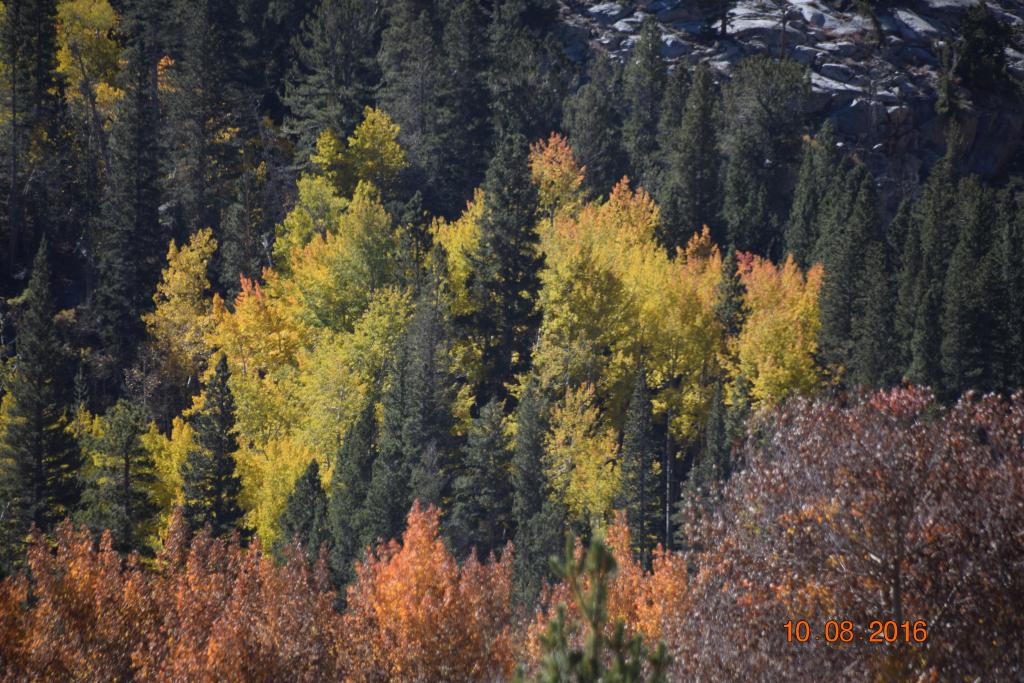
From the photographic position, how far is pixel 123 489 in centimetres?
4750

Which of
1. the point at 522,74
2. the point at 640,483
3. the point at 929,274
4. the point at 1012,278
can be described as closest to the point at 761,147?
the point at 522,74

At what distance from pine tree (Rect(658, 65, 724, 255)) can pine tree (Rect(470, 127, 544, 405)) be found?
644 inches

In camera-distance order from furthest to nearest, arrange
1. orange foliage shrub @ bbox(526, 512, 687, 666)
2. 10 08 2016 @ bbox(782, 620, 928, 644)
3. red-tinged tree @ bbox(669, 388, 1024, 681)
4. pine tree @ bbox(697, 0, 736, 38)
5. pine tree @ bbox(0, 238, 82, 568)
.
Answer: pine tree @ bbox(697, 0, 736, 38), pine tree @ bbox(0, 238, 82, 568), orange foliage shrub @ bbox(526, 512, 687, 666), 10 08 2016 @ bbox(782, 620, 928, 644), red-tinged tree @ bbox(669, 388, 1024, 681)

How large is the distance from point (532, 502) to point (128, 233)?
30900 mm

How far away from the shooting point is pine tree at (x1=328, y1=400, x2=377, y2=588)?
161 ft

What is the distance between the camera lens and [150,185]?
72.6 m

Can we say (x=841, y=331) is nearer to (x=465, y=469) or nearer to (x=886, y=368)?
(x=886, y=368)

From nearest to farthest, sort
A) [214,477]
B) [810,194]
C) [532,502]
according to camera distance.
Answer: [214,477]
[532,502]
[810,194]

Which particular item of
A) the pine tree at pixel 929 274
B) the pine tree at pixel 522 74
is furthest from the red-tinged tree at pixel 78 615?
the pine tree at pixel 522 74

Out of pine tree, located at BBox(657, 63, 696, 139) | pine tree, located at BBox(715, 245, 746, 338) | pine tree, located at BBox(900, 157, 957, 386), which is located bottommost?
pine tree, located at BBox(715, 245, 746, 338)

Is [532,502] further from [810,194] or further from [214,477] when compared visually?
[810,194]

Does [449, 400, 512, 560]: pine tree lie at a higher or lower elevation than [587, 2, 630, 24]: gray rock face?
lower

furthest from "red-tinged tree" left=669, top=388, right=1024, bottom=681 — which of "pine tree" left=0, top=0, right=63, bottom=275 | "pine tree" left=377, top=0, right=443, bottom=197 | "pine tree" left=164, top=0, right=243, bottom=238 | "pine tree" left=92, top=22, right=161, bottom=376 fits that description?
"pine tree" left=377, top=0, right=443, bottom=197

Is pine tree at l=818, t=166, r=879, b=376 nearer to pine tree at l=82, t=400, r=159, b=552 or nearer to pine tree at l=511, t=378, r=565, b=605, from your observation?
pine tree at l=511, t=378, r=565, b=605
